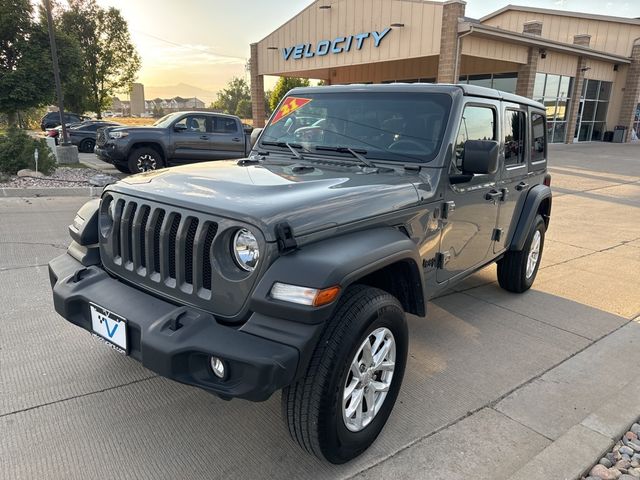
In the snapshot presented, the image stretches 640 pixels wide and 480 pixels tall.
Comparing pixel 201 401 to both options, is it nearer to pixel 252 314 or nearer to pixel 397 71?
pixel 252 314

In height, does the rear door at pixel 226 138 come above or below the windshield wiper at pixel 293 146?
below

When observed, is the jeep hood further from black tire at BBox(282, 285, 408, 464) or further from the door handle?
the door handle

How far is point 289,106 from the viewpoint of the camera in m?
3.96

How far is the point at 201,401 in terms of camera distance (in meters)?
2.92

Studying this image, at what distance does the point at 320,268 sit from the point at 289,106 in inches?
90.5

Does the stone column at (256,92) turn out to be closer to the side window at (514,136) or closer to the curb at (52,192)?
the curb at (52,192)

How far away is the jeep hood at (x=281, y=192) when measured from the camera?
2.17m

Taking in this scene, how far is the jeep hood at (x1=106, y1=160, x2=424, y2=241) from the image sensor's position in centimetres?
217

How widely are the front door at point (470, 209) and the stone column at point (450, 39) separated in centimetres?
1422

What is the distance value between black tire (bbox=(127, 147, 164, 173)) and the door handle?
29.7ft

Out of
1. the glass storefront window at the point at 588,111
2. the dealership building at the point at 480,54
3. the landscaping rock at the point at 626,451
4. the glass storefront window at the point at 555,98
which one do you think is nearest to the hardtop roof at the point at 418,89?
the landscaping rock at the point at 626,451

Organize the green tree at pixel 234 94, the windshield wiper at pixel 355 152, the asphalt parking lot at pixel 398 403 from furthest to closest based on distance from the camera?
the green tree at pixel 234 94 → the windshield wiper at pixel 355 152 → the asphalt parking lot at pixel 398 403

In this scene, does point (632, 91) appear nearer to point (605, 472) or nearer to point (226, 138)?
point (226, 138)

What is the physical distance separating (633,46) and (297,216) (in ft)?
109
